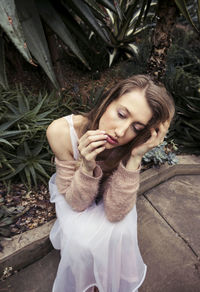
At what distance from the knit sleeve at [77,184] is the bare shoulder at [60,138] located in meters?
0.06

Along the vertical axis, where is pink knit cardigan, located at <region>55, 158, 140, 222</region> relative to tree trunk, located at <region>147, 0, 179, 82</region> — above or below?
below

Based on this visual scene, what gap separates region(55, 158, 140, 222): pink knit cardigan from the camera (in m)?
1.31

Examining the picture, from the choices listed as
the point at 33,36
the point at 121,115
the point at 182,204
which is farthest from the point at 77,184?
the point at 182,204

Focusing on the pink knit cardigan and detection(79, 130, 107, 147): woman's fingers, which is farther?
the pink knit cardigan

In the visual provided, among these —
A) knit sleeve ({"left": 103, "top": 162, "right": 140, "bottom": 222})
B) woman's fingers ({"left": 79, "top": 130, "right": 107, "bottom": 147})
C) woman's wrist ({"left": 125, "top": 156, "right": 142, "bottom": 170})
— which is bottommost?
knit sleeve ({"left": 103, "top": 162, "right": 140, "bottom": 222})

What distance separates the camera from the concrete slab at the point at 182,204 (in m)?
2.24

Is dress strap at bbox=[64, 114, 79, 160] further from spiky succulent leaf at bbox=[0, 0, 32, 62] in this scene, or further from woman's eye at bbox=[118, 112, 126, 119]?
spiky succulent leaf at bbox=[0, 0, 32, 62]

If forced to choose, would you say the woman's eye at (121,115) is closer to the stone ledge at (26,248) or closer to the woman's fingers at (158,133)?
the woman's fingers at (158,133)

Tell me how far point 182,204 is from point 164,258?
2.15 feet

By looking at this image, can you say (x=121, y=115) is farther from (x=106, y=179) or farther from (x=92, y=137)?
(x=106, y=179)

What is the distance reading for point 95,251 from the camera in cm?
143

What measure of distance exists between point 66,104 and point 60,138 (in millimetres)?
1254

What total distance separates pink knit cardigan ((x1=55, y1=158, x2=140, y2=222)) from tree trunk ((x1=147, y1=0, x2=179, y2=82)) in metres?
1.08

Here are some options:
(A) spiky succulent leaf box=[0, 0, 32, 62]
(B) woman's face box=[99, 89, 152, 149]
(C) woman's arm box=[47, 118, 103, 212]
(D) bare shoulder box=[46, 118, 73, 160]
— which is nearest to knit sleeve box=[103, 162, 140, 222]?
(C) woman's arm box=[47, 118, 103, 212]
